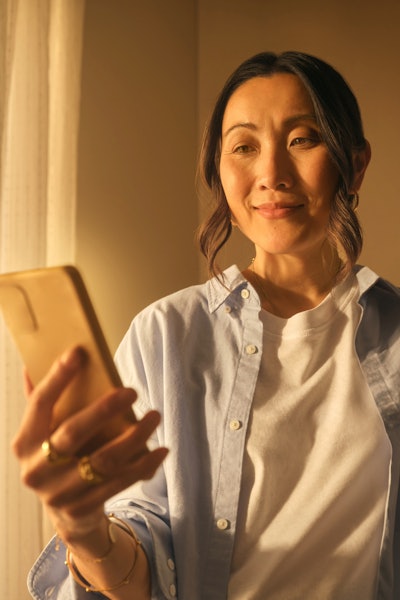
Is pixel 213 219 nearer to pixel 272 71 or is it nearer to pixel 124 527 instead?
pixel 272 71

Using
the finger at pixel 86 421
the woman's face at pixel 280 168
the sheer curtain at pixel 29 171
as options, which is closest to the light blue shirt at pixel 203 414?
the woman's face at pixel 280 168

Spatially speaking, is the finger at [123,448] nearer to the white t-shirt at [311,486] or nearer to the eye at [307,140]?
the white t-shirt at [311,486]

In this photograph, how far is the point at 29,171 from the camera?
1.51 meters

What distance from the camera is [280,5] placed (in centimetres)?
206

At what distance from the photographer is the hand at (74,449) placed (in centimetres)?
61

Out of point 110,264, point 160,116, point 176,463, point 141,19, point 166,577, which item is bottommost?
point 166,577

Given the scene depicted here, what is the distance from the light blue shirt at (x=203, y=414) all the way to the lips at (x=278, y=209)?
121mm

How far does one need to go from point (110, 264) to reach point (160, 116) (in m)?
0.51

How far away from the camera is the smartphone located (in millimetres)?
621

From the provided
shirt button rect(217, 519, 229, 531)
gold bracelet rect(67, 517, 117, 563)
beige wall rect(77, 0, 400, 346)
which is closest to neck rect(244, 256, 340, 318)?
shirt button rect(217, 519, 229, 531)

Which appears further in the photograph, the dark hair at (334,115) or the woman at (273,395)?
the dark hair at (334,115)

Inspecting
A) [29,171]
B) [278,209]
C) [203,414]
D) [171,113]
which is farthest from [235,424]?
[171,113]

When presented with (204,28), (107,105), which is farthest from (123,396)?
(204,28)

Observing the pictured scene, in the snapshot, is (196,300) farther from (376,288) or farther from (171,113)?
(171,113)
